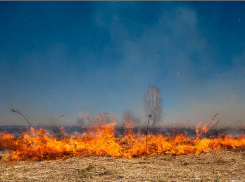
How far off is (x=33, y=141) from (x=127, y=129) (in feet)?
28.5

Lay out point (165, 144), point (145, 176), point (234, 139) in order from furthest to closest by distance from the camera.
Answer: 1. point (234, 139)
2. point (165, 144)
3. point (145, 176)

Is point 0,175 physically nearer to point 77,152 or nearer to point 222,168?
point 77,152

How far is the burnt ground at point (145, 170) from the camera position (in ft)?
22.9

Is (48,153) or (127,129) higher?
(127,129)

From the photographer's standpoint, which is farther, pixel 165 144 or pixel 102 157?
pixel 165 144

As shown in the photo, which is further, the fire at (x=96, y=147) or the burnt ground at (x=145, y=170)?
the fire at (x=96, y=147)

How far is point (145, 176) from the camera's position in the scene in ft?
23.2

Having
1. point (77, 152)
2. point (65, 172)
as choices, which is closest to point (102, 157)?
point (77, 152)

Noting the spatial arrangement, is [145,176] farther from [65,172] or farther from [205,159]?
[205,159]

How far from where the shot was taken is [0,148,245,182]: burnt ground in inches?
274

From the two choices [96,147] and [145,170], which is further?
[96,147]

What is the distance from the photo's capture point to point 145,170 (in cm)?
809

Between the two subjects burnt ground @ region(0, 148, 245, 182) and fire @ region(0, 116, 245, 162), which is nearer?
burnt ground @ region(0, 148, 245, 182)

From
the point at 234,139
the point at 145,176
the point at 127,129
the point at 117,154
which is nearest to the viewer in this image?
the point at 145,176
